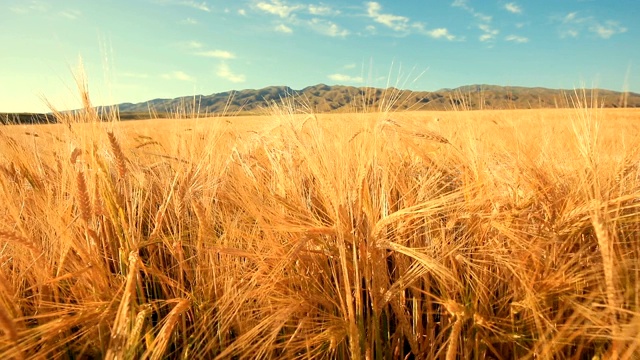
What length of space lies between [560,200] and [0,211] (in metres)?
1.94

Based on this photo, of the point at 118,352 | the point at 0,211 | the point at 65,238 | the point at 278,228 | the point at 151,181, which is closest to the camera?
the point at 118,352

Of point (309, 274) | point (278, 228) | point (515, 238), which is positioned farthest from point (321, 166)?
point (515, 238)

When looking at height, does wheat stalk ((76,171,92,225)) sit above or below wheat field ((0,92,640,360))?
above

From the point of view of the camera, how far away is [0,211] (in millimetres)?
1305

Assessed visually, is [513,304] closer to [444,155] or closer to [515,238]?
[515,238]

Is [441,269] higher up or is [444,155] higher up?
[444,155]

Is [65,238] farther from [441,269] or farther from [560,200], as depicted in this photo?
[560,200]

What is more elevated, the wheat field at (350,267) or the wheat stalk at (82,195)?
the wheat stalk at (82,195)

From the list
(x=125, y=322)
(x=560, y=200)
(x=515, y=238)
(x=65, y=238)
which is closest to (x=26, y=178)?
(x=65, y=238)

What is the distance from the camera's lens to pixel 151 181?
167 centimetres

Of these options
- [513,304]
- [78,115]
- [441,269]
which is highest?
[78,115]

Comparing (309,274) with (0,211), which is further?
(0,211)

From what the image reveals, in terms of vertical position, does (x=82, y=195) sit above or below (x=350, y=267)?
above

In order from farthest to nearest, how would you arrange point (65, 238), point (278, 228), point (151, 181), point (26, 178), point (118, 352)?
1. point (26, 178)
2. point (151, 181)
3. point (65, 238)
4. point (278, 228)
5. point (118, 352)
